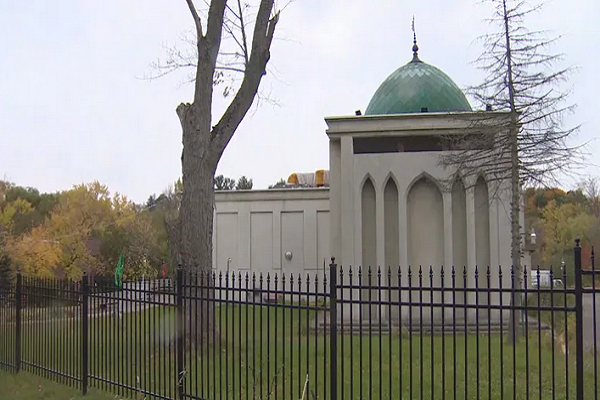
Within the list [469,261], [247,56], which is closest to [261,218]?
[469,261]

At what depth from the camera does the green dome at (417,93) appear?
2161 cm

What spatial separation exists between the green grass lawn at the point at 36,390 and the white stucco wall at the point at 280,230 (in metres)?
18.2

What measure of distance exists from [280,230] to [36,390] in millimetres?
19403

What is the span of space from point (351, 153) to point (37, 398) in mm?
12704

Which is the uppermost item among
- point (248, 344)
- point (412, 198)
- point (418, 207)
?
point (412, 198)

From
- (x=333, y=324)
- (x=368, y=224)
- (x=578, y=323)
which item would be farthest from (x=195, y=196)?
(x=578, y=323)

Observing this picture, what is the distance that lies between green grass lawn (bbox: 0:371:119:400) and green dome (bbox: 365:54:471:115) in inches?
621

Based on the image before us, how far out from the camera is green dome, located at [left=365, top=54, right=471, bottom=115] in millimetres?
21609

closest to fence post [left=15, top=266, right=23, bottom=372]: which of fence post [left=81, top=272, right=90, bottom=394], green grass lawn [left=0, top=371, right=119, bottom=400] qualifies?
green grass lawn [left=0, top=371, right=119, bottom=400]

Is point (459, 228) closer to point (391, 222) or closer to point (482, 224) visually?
point (482, 224)

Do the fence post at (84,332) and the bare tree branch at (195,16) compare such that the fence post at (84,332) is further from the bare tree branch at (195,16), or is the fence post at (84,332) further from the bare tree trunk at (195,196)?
the bare tree branch at (195,16)

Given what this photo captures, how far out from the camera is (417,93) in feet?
71.2

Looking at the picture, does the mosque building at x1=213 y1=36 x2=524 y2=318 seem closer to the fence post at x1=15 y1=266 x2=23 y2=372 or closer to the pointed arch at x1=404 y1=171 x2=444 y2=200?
the pointed arch at x1=404 y1=171 x2=444 y2=200

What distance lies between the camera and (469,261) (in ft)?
61.8
